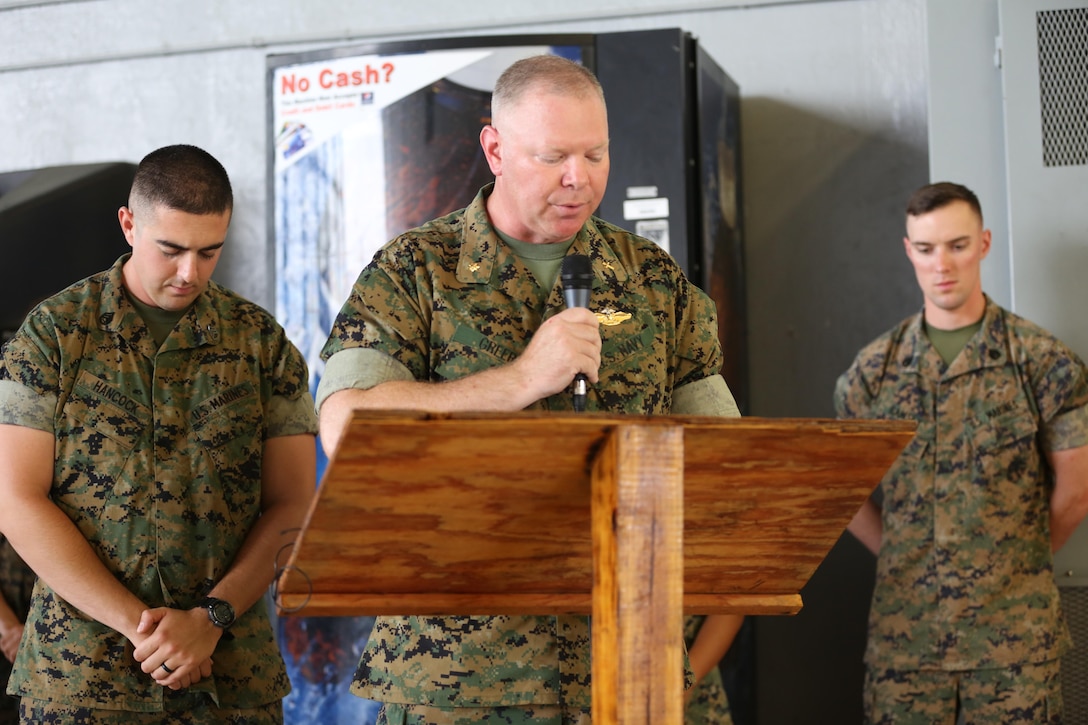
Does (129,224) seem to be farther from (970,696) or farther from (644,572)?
(970,696)

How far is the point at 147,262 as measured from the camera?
2.50 meters

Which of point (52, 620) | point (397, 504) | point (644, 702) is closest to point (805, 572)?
point (644, 702)

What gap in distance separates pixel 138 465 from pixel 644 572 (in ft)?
4.61

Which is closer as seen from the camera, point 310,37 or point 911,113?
point 911,113

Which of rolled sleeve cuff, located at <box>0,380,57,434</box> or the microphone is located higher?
the microphone

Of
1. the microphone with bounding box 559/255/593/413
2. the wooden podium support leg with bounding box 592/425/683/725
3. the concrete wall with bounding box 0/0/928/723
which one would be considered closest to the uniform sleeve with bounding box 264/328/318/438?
the microphone with bounding box 559/255/593/413

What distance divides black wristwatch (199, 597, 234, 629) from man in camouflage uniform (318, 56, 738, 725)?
54 cm

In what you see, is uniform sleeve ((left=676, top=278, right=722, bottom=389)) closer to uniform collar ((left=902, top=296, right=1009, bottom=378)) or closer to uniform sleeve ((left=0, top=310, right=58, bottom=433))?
uniform sleeve ((left=0, top=310, right=58, bottom=433))

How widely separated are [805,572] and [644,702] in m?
0.42

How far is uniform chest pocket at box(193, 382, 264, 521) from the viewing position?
2.51 m

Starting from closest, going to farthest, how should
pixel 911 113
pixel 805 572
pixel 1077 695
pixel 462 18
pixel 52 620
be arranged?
1. pixel 805 572
2. pixel 52 620
3. pixel 1077 695
4. pixel 911 113
5. pixel 462 18

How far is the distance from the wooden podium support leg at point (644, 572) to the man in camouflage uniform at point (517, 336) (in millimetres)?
384

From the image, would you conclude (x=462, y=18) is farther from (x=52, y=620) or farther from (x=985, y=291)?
(x=52, y=620)

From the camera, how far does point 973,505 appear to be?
328cm
